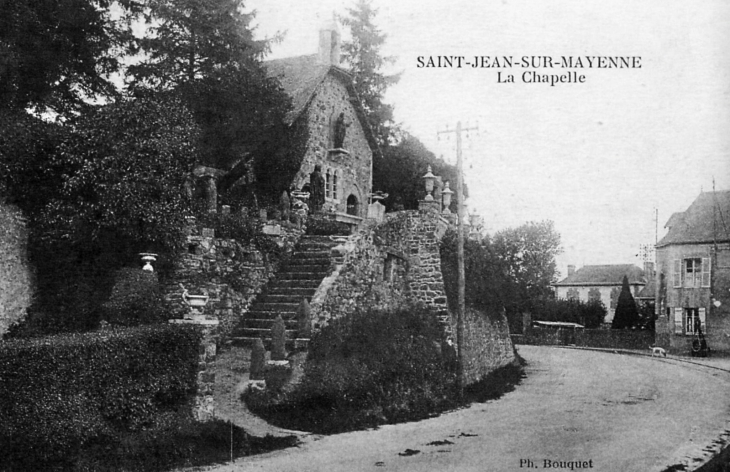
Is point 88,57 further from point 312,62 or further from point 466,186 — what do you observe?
point 466,186

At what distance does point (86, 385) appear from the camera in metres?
6.98

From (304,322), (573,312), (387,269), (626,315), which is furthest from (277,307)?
(573,312)

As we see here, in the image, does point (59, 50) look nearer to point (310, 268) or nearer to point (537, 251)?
point (310, 268)

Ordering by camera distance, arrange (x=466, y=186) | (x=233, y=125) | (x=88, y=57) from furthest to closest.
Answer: (x=466, y=186), (x=233, y=125), (x=88, y=57)

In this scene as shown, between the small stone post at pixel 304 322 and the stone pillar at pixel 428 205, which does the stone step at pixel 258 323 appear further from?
the stone pillar at pixel 428 205

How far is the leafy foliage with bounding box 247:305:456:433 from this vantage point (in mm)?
9922

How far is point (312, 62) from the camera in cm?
2355

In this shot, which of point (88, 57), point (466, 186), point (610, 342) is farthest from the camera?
point (610, 342)

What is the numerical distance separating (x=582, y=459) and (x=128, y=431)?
581cm

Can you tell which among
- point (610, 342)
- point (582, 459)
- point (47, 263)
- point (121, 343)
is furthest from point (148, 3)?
point (610, 342)

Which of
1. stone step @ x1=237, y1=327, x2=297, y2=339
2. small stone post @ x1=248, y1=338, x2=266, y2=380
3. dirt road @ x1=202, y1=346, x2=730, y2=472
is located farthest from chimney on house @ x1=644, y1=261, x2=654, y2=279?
small stone post @ x1=248, y1=338, x2=266, y2=380

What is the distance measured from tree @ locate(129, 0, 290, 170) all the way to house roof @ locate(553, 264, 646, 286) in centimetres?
4343

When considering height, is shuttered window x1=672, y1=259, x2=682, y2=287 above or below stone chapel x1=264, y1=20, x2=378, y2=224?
below

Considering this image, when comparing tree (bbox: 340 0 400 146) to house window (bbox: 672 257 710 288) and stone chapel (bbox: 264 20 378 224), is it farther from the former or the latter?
house window (bbox: 672 257 710 288)
